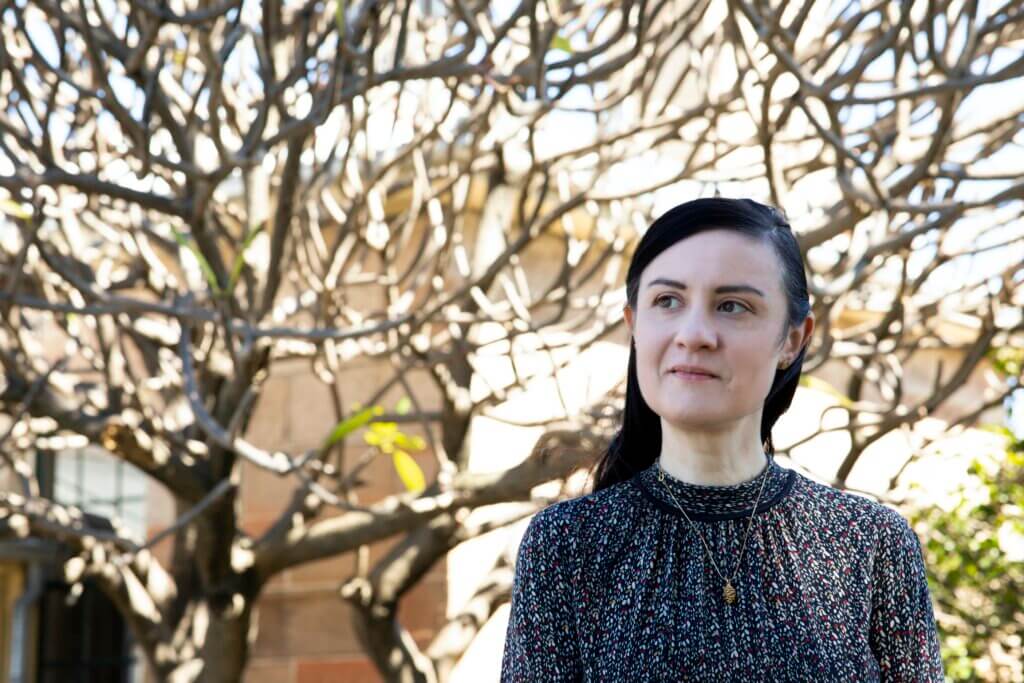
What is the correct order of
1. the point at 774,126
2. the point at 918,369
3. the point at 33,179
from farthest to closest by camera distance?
1. the point at 918,369
2. the point at 774,126
3. the point at 33,179

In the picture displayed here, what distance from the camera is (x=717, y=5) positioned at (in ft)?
20.5

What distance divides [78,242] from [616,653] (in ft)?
13.3

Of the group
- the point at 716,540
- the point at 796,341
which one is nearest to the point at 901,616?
the point at 716,540

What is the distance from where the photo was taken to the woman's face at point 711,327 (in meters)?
1.67

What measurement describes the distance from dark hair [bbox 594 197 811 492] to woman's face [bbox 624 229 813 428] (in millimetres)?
17

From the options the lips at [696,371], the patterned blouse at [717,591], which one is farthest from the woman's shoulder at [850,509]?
the lips at [696,371]

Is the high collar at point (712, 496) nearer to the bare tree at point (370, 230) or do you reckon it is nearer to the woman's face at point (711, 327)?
the woman's face at point (711, 327)

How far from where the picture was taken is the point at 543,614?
5.63 ft

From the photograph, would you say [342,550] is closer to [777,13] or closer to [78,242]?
[78,242]

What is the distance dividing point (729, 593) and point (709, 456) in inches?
6.7

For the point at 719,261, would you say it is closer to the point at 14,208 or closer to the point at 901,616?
the point at 901,616

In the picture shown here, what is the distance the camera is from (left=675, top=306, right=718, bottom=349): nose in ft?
5.42

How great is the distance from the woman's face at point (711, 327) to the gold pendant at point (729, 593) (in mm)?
202

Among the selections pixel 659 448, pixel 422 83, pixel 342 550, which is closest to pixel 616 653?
pixel 659 448
